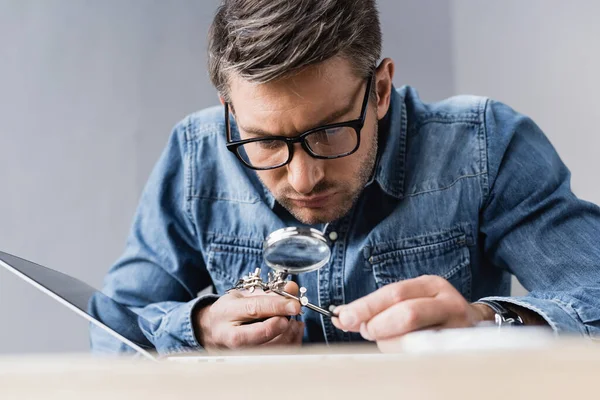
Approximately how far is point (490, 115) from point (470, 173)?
0.44 feet

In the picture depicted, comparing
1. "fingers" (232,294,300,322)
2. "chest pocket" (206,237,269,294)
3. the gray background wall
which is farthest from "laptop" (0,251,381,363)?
the gray background wall

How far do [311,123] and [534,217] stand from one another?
0.51 metres

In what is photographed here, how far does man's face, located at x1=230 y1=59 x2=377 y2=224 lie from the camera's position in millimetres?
1145

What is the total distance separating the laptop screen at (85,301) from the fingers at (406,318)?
275 mm

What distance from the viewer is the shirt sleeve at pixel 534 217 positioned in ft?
4.16

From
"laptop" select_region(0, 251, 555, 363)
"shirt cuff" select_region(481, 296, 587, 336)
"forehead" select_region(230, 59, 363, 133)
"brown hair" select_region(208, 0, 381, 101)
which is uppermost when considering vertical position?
"brown hair" select_region(208, 0, 381, 101)

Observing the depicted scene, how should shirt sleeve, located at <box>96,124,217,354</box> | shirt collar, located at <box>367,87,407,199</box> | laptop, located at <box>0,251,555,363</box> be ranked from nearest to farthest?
laptop, located at <box>0,251,555,363</box> → shirt collar, located at <box>367,87,407,199</box> → shirt sleeve, located at <box>96,124,217,354</box>

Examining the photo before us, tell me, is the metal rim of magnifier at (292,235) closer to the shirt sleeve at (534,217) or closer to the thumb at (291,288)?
the thumb at (291,288)

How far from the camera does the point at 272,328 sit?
3.44 ft

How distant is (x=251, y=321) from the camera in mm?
1101

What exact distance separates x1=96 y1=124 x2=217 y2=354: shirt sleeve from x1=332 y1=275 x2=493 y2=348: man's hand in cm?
71

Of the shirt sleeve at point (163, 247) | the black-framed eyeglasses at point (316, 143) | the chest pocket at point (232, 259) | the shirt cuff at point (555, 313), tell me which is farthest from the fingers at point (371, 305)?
the shirt sleeve at point (163, 247)

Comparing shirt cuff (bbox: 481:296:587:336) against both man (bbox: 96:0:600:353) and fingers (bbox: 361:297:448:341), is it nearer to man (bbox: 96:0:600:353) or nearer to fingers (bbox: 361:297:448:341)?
man (bbox: 96:0:600:353)

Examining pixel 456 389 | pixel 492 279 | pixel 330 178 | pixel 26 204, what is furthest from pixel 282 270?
pixel 26 204
